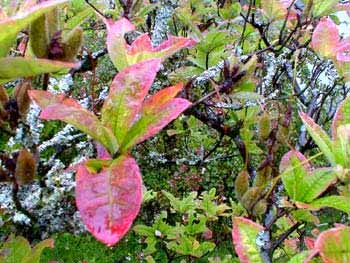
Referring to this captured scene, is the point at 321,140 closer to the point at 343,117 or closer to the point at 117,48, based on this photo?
the point at 343,117

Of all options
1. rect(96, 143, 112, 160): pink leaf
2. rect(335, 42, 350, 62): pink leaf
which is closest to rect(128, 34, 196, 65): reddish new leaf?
rect(96, 143, 112, 160): pink leaf

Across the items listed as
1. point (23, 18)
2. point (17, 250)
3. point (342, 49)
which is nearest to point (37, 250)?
point (17, 250)

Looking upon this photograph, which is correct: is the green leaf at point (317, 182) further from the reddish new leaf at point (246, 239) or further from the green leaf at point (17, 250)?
the green leaf at point (17, 250)

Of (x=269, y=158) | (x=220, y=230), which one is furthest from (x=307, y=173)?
(x=220, y=230)

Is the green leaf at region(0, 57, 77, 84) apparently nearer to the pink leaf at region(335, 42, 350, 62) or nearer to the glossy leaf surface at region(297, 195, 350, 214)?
the glossy leaf surface at region(297, 195, 350, 214)

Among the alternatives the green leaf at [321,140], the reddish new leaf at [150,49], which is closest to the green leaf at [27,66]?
the reddish new leaf at [150,49]

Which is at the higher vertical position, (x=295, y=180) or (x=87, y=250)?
(x=295, y=180)

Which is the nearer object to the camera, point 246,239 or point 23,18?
point 23,18
